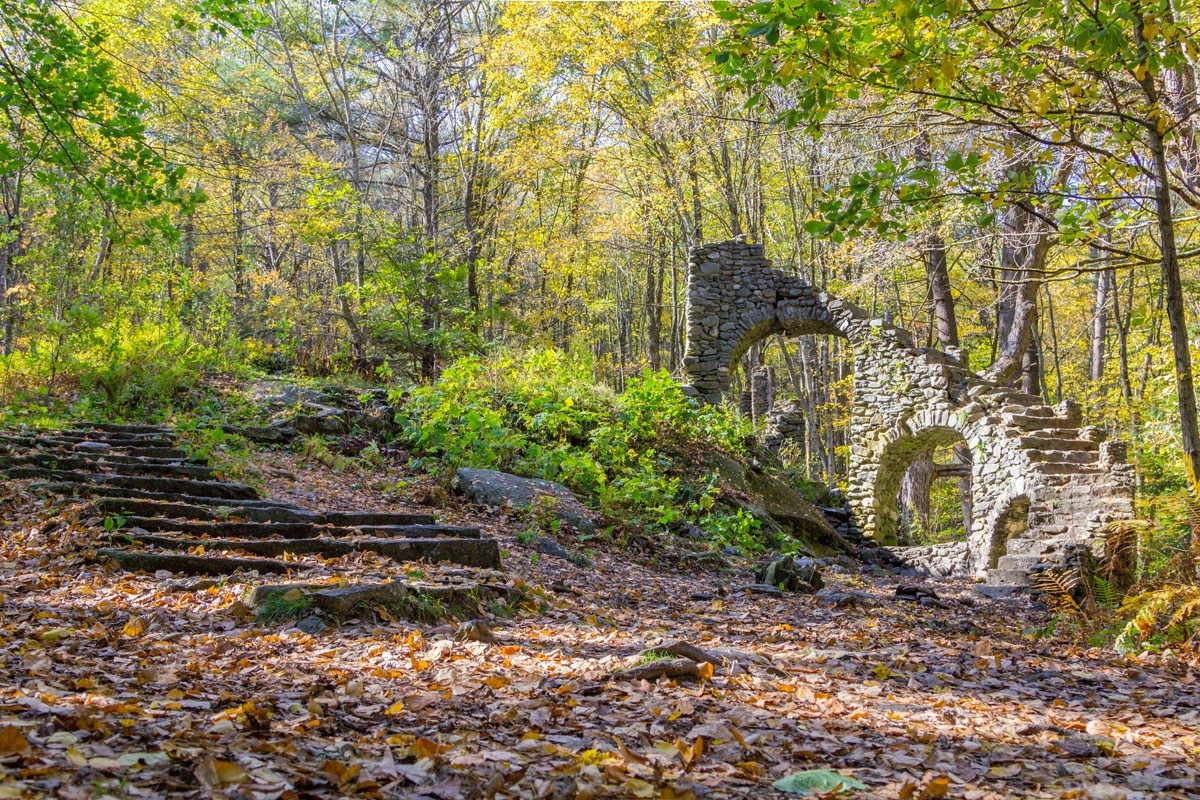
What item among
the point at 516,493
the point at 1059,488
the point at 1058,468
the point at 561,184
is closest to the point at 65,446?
the point at 516,493

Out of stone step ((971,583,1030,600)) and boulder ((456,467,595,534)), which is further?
stone step ((971,583,1030,600))

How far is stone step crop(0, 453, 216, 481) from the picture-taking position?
20.5 feet

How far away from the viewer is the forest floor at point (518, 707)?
6.94 ft

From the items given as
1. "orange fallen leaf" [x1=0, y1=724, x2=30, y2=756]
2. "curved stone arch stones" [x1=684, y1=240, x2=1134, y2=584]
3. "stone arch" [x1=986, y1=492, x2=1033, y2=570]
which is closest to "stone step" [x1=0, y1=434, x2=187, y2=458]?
"orange fallen leaf" [x1=0, y1=724, x2=30, y2=756]

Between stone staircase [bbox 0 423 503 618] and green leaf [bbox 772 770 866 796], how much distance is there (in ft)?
8.21

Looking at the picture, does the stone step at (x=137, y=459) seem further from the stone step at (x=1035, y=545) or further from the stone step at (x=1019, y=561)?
the stone step at (x=1035, y=545)

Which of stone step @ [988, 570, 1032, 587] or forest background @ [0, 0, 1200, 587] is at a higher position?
forest background @ [0, 0, 1200, 587]

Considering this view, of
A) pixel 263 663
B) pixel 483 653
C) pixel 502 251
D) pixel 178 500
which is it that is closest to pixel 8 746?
pixel 263 663

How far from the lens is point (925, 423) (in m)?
14.2

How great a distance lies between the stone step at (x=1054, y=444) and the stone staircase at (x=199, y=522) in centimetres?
938

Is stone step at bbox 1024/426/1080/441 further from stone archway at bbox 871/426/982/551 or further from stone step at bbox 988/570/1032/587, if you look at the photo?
stone archway at bbox 871/426/982/551

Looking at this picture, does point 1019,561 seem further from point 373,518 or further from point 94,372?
point 94,372

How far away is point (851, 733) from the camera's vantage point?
2.85m

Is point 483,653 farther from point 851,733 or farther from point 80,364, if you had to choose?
point 80,364
